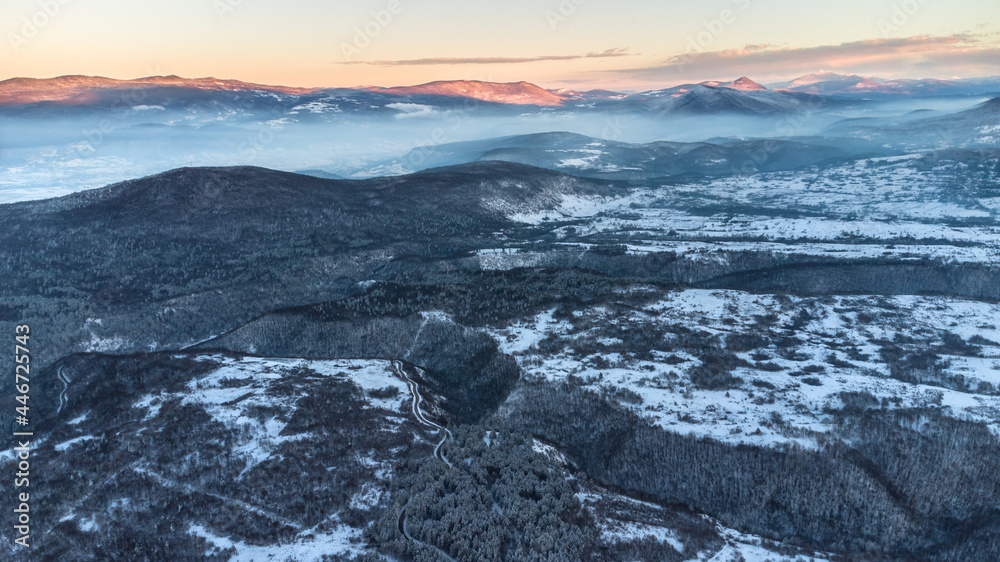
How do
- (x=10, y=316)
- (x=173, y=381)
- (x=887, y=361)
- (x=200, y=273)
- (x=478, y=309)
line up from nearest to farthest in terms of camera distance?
(x=173, y=381), (x=887, y=361), (x=478, y=309), (x=10, y=316), (x=200, y=273)

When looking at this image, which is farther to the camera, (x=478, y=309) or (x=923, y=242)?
(x=923, y=242)

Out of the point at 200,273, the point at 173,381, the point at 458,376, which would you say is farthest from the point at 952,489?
the point at 200,273

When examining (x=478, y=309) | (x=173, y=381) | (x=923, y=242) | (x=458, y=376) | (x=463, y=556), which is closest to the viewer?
(x=463, y=556)

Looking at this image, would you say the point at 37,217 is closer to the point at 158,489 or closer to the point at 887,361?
the point at 158,489

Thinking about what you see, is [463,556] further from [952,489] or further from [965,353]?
[965,353]

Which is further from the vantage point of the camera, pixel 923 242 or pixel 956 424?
pixel 923 242

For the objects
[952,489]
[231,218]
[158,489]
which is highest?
[231,218]

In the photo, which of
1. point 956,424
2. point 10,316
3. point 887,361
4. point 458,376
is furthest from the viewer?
point 10,316

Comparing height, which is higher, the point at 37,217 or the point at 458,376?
the point at 37,217

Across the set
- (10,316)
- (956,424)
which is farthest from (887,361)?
(10,316)
